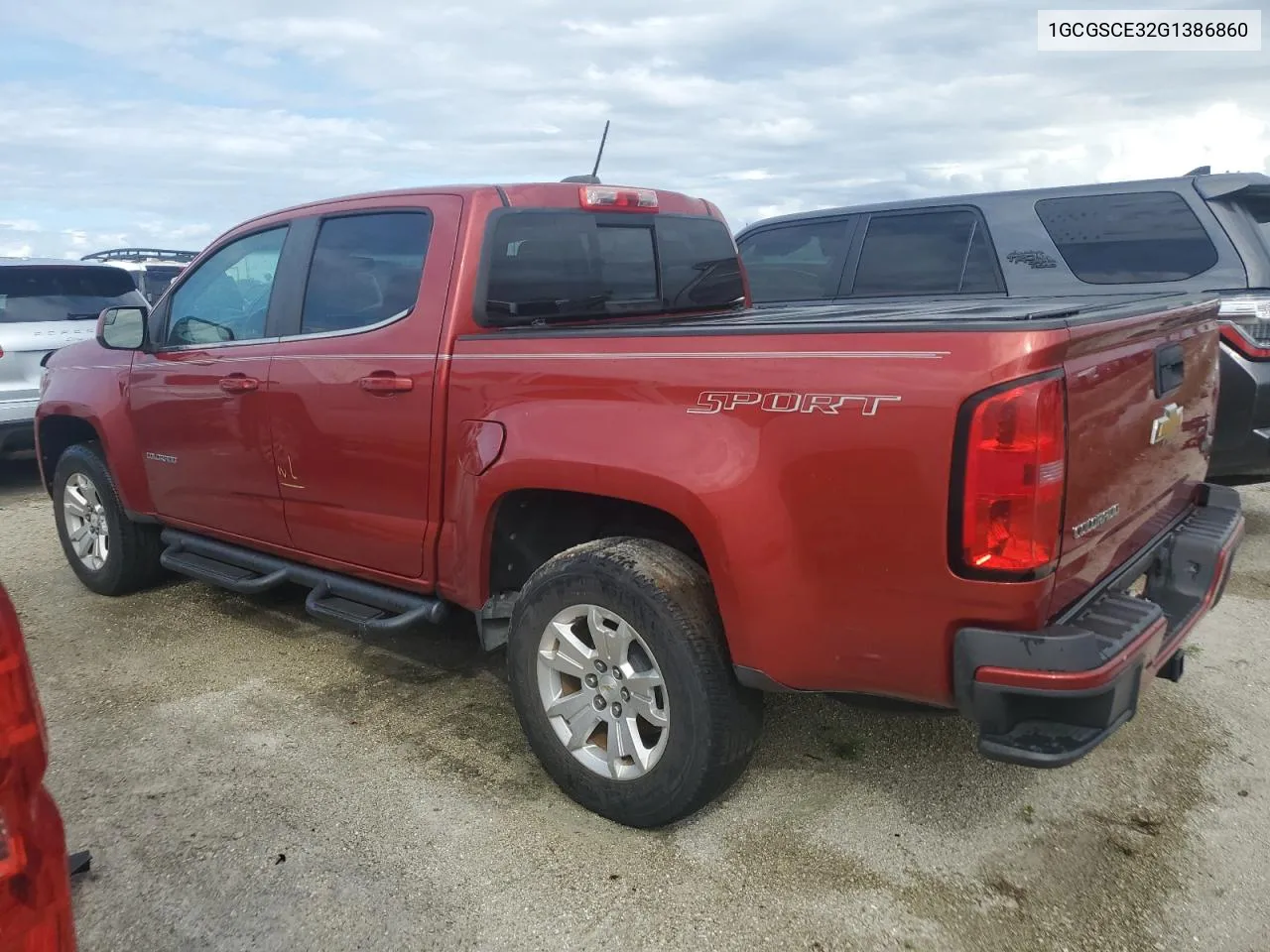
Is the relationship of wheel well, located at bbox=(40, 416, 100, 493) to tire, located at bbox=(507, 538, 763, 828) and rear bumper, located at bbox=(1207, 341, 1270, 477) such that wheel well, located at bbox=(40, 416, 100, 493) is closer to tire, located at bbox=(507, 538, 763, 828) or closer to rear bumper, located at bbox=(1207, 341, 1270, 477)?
tire, located at bbox=(507, 538, 763, 828)

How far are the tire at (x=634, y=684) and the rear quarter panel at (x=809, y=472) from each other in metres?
0.16

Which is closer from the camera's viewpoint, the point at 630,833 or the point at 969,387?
the point at 969,387

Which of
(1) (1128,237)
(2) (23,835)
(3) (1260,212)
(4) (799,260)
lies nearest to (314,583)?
(2) (23,835)

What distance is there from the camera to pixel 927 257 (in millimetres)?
→ 6180

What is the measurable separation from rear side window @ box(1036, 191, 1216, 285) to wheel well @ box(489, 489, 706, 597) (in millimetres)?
3738

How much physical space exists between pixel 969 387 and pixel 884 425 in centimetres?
20

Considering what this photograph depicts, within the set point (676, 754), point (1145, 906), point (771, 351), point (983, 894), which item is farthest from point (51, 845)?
point (1145, 906)

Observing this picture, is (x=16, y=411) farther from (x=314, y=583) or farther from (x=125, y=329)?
(x=314, y=583)

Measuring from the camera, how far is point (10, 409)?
7.58 meters

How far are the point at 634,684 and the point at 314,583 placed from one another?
5.44 ft

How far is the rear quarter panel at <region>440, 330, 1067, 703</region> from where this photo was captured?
218 centimetres

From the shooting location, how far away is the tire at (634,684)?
8.66 feet

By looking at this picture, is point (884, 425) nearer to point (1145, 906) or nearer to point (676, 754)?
point (676, 754)

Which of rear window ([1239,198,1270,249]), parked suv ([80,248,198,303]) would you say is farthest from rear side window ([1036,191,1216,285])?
parked suv ([80,248,198,303])
